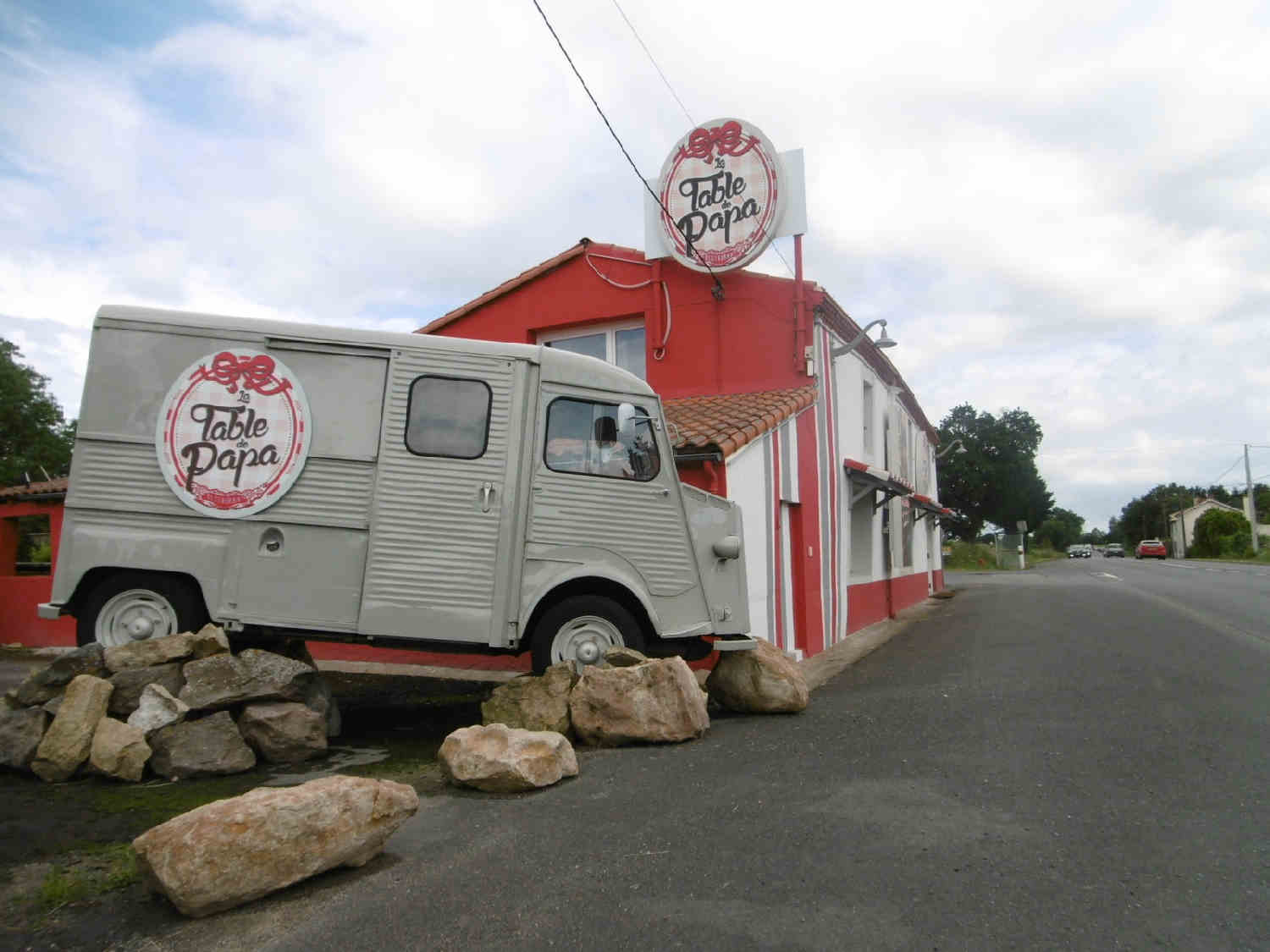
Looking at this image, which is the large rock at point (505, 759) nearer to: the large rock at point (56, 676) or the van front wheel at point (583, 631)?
the van front wheel at point (583, 631)

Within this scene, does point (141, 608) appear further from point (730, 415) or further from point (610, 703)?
point (730, 415)

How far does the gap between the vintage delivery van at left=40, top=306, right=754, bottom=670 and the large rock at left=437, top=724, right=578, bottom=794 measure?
1.30 meters

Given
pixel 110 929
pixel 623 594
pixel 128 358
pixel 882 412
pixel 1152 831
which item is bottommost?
pixel 110 929

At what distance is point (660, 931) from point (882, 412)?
15.7m

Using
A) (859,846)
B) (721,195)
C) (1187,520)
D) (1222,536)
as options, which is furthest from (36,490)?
(1187,520)

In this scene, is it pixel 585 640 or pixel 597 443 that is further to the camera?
pixel 597 443

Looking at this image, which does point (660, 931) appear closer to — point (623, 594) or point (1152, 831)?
point (1152, 831)

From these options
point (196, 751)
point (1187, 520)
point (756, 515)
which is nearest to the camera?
point (196, 751)

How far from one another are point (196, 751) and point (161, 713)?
323mm

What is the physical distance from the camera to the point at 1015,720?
6.54 m

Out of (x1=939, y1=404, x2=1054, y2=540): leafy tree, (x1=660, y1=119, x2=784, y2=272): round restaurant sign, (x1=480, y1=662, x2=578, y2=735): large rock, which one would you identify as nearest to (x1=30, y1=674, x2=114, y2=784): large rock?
(x1=480, y1=662, x2=578, y2=735): large rock

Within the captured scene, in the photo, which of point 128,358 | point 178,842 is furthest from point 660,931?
point 128,358

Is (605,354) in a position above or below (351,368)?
above

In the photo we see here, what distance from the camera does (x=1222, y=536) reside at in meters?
60.3
